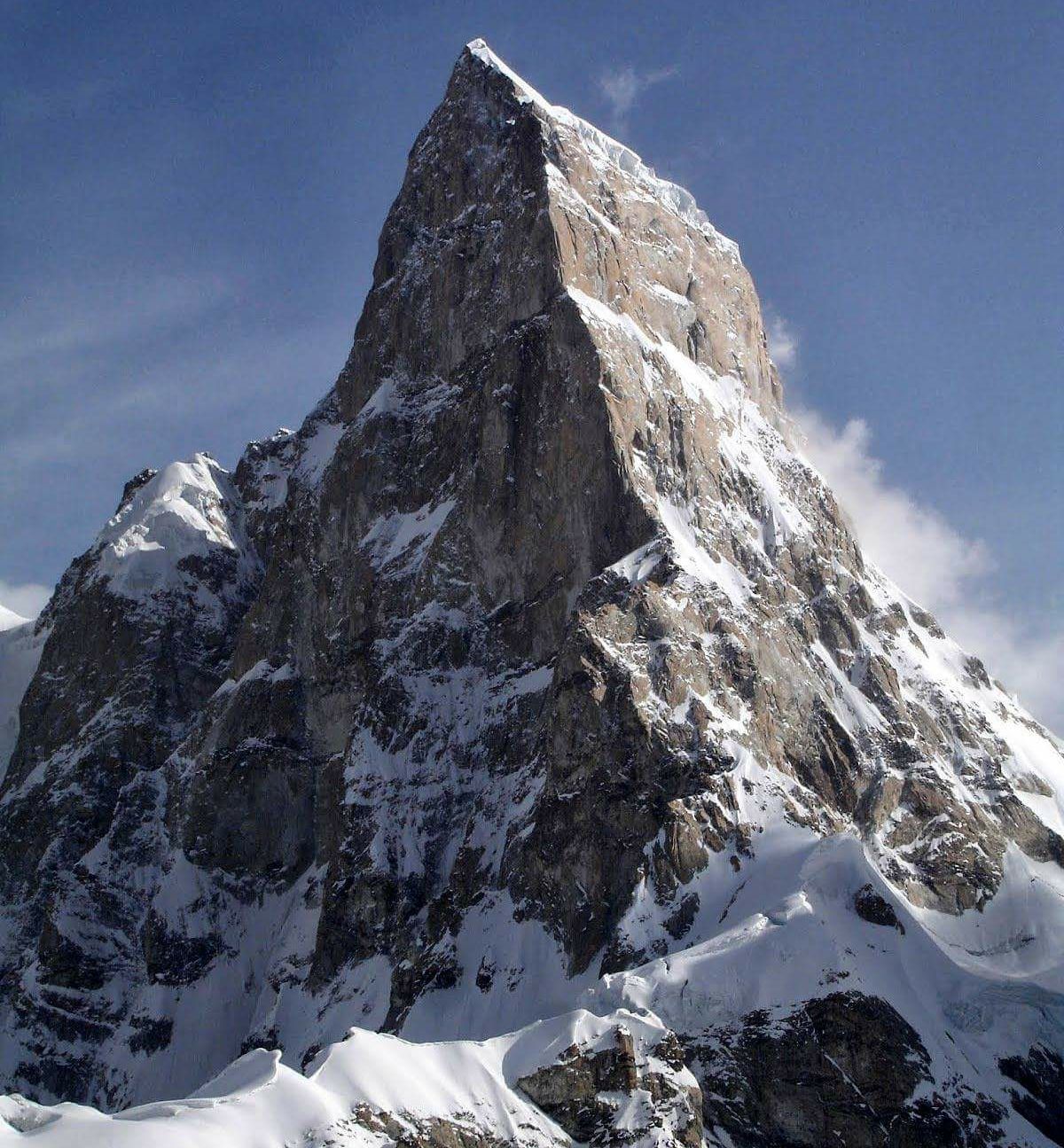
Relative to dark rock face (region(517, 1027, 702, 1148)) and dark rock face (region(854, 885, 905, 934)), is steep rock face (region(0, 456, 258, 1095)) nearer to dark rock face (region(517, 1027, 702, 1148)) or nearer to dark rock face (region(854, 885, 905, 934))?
dark rock face (region(517, 1027, 702, 1148))

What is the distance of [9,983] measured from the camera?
16288 centimetres

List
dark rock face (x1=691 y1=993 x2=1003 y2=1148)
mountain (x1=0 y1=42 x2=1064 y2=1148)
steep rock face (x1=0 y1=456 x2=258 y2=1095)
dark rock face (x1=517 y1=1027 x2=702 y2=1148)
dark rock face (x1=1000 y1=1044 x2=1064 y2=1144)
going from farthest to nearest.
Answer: steep rock face (x1=0 y1=456 x2=258 y2=1095)
dark rock face (x1=1000 y1=1044 x2=1064 y2=1144)
mountain (x1=0 y1=42 x2=1064 y2=1148)
dark rock face (x1=691 y1=993 x2=1003 y2=1148)
dark rock face (x1=517 y1=1027 x2=702 y2=1148)

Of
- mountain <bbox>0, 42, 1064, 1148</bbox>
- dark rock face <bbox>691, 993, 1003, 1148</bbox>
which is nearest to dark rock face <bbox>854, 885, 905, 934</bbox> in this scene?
mountain <bbox>0, 42, 1064, 1148</bbox>

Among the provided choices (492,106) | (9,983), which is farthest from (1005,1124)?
(492,106)

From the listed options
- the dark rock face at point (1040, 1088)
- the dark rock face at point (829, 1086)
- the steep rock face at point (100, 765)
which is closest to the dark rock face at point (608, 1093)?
the dark rock face at point (829, 1086)

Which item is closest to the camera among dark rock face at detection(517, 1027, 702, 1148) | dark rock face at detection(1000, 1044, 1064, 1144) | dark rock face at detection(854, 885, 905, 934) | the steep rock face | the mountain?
dark rock face at detection(517, 1027, 702, 1148)

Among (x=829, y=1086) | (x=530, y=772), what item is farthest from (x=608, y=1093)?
(x=530, y=772)

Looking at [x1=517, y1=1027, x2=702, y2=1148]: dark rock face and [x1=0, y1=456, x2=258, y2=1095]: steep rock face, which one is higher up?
[x1=0, y1=456, x2=258, y2=1095]: steep rock face

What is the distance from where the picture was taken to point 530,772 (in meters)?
136

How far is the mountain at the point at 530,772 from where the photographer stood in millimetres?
104062

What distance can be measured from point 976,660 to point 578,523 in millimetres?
48748

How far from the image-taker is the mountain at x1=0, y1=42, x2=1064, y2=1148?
104 metres

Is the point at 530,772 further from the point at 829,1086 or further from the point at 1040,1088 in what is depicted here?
the point at 1040,1088

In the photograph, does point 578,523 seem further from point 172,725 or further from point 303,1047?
point 172,725
